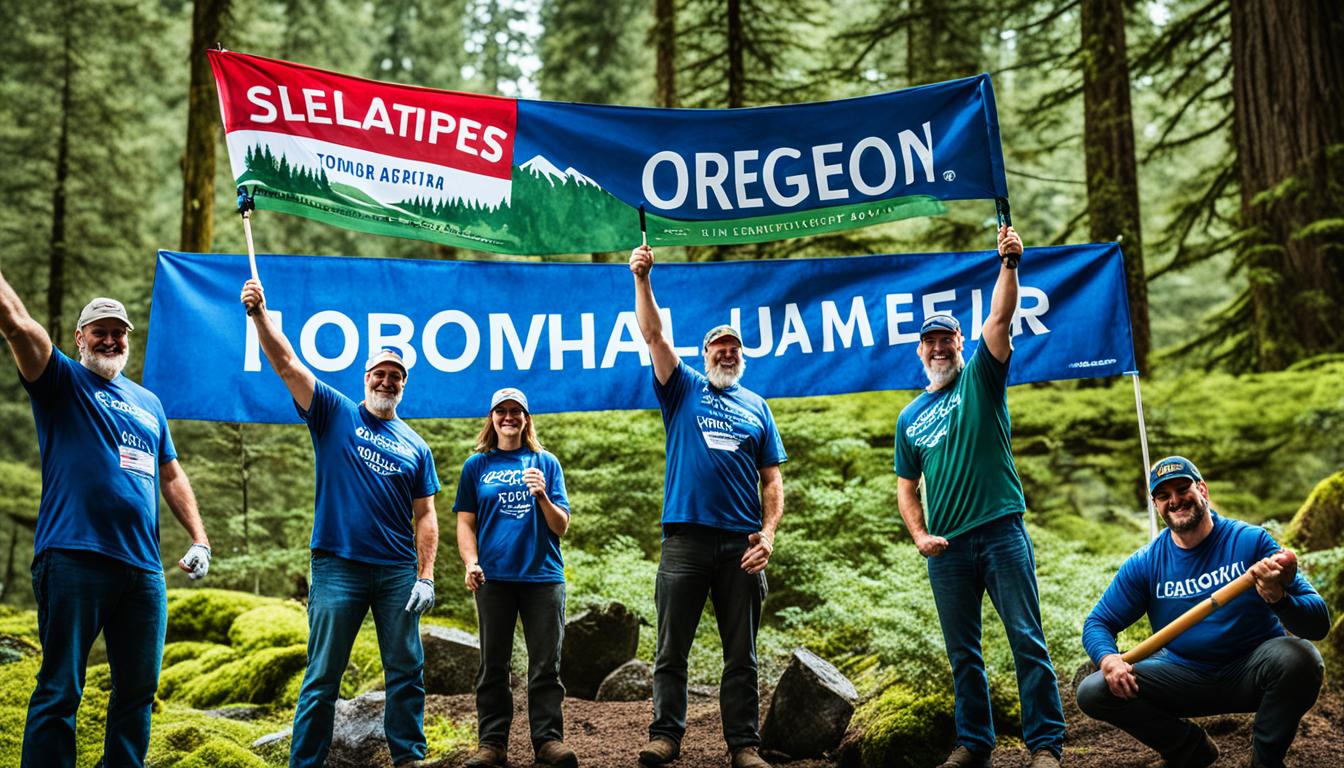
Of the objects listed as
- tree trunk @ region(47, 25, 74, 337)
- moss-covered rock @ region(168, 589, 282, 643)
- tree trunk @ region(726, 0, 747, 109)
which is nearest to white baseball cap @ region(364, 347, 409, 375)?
moss-covered rock @ region(168, 589, 282, 643)

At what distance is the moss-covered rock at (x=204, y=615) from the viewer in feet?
31.7

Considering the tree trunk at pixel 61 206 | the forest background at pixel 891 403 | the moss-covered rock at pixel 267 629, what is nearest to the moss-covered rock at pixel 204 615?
the forest background at pixel 891 403

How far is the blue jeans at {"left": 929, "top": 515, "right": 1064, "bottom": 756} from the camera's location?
456 cm

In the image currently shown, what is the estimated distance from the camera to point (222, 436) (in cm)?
1302

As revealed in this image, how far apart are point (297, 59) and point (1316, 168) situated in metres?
18.5

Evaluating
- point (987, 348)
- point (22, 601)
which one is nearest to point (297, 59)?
point (22, 601)

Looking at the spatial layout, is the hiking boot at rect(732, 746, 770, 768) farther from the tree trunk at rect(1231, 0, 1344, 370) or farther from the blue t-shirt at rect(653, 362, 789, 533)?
the tree trunk at rect(1231, 0, 1344, 370)

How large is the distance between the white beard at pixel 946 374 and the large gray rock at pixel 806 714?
1849mm

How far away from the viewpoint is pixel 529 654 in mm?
5152

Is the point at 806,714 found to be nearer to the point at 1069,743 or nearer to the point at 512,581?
the point at 1069,743

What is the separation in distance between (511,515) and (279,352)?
140cm

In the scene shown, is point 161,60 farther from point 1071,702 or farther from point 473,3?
point 1071,702

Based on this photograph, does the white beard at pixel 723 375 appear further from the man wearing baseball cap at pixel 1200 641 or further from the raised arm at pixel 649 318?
the man wearing baseball cap at pixel 1200 641

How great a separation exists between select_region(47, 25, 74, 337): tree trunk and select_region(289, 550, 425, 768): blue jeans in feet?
54.9
